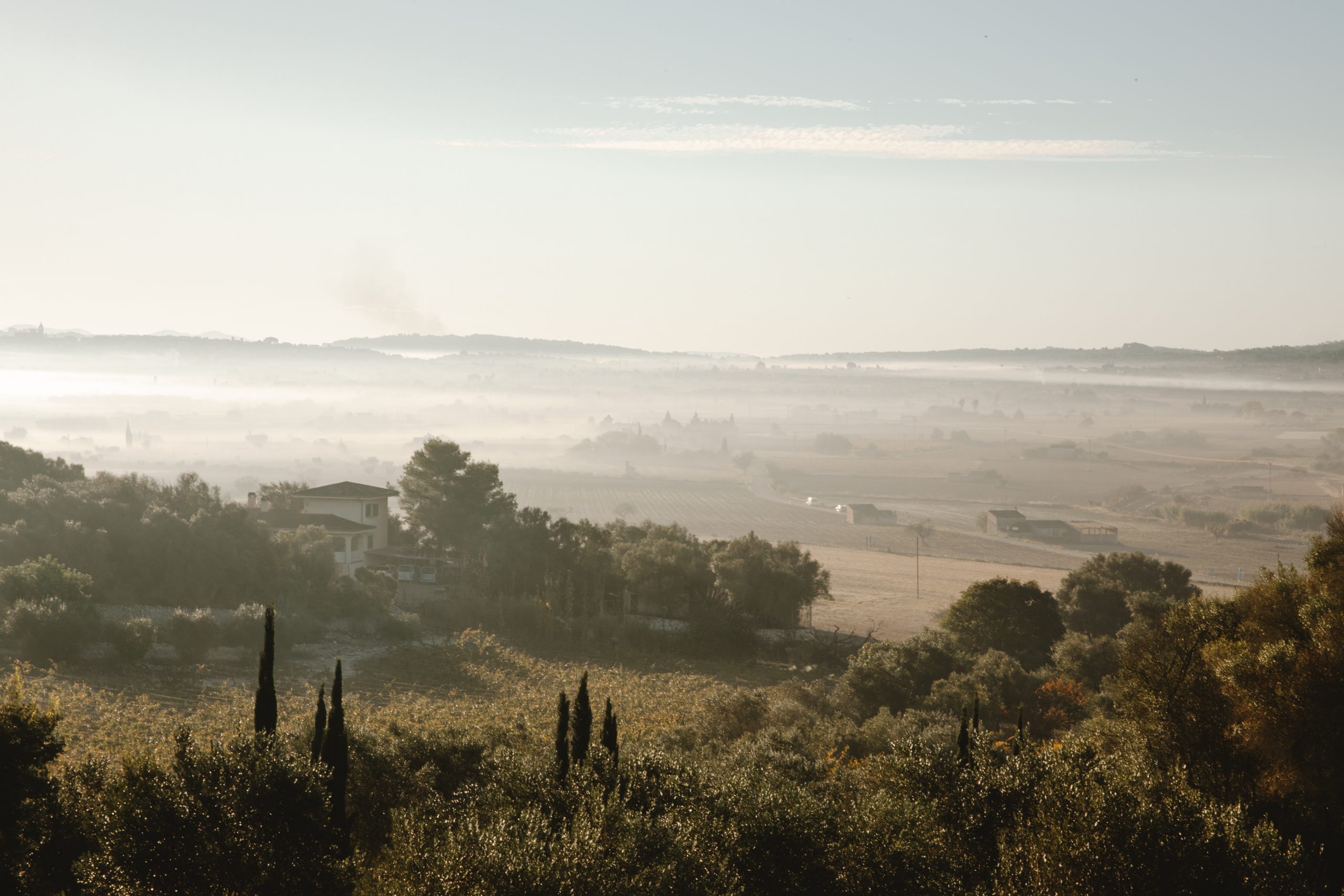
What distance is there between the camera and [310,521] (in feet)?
163

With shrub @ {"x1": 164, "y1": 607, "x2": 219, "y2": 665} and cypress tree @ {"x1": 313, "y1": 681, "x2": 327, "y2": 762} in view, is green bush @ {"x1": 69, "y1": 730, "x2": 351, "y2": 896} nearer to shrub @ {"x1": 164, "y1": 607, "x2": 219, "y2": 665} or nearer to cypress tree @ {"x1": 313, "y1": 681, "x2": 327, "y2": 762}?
cypress tree @ {"x1": 313, "y1": 681, "x2": 327, "y2": 762}

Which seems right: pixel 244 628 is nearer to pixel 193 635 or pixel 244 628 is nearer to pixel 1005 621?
pixel 193 635

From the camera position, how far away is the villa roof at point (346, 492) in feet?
170

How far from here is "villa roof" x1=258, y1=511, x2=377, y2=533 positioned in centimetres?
4900

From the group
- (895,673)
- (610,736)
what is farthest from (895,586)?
(610,736)

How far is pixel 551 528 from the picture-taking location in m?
48.8

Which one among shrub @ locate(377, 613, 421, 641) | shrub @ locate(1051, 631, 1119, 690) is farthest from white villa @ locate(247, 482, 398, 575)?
shrub @ locate(1051, 631, 1119, 690)

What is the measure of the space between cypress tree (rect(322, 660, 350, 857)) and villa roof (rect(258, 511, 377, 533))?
34.9 m

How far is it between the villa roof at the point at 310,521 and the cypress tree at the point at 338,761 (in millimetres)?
34933

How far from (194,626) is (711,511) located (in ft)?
245

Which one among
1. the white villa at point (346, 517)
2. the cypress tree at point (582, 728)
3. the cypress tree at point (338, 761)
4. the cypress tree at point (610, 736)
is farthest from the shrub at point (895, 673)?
the white villa at point (346, 517)

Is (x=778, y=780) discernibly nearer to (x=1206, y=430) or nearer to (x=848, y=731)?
→ (x=848, y=731)

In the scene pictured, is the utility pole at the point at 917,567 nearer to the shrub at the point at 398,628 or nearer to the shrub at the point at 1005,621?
the shrub at the point at 1005,621

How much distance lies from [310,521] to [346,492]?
10.2 feet
